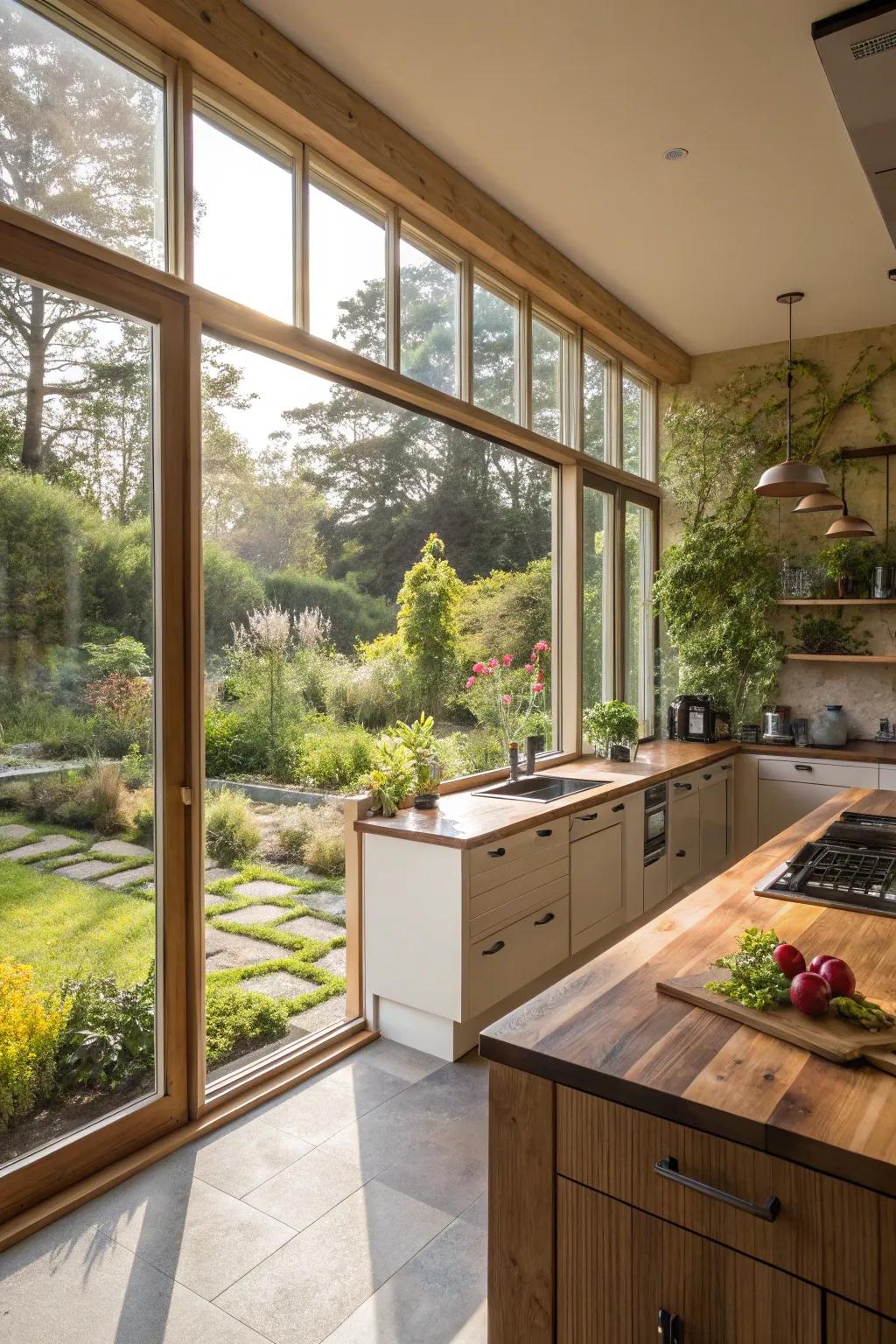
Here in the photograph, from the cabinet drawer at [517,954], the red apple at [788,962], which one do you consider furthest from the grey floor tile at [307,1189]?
the red apple at [788,962]

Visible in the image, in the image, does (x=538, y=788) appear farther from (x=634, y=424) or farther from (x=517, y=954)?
(x=634, y=424)

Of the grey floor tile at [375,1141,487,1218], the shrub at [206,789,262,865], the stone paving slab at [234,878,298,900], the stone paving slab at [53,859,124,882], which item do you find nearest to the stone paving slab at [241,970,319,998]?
the stone paving slab at [234,878,298,900]

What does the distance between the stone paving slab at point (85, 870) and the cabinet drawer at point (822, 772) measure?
3.98 m

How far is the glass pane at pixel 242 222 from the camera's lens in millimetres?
2736

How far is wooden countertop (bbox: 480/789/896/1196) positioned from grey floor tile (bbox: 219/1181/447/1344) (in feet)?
3.37

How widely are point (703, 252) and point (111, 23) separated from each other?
298 cm

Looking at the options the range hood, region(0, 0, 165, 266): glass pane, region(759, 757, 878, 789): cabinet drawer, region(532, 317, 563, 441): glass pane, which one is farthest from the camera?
region(759, 757, 878, 789): cabinet drawer

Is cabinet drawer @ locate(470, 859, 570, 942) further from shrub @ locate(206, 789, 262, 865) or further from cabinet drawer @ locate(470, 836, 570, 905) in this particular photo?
shrub @ locate(206, 789, 262, 865)

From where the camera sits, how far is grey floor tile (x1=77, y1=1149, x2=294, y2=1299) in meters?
2.11

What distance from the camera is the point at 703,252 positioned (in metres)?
4.41

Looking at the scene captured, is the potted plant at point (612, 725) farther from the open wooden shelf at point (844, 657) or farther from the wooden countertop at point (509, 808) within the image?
the open wooden shelf at point (844, 657)

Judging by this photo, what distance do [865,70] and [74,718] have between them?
10.2ft

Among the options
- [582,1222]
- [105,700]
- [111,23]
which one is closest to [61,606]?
[105,700]

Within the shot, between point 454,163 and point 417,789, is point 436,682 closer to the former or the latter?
point 417,789
